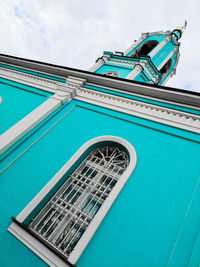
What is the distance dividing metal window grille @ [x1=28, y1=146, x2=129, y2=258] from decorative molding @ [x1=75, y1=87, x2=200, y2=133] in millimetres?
1260

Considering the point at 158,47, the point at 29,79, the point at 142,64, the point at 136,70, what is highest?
the point at 158,47

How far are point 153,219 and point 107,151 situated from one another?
6.25ft

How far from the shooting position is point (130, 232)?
2953 millimetres

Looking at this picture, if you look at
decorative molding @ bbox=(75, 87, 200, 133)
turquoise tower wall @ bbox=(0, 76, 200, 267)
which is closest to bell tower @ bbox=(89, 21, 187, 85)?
decorative molding @ bbox=(75, 87, 200, 133)

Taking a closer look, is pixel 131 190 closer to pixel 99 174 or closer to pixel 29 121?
pixel 99 174

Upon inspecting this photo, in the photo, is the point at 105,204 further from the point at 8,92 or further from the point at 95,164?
the point at 8,92

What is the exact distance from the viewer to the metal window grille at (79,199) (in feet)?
10.8

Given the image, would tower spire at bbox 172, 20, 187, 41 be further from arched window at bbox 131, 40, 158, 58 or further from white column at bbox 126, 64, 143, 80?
white column at bbox 126, 64, 143, 80

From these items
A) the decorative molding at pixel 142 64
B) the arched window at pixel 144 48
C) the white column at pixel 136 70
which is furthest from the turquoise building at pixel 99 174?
the arched window at pixel 144 48

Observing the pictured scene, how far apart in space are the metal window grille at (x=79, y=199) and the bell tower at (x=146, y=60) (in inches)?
218

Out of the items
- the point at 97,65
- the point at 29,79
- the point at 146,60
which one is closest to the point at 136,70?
the point at 146,60

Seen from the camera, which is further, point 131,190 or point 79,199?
point 79,199

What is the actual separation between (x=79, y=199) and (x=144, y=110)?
285cm

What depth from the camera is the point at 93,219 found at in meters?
3.12
